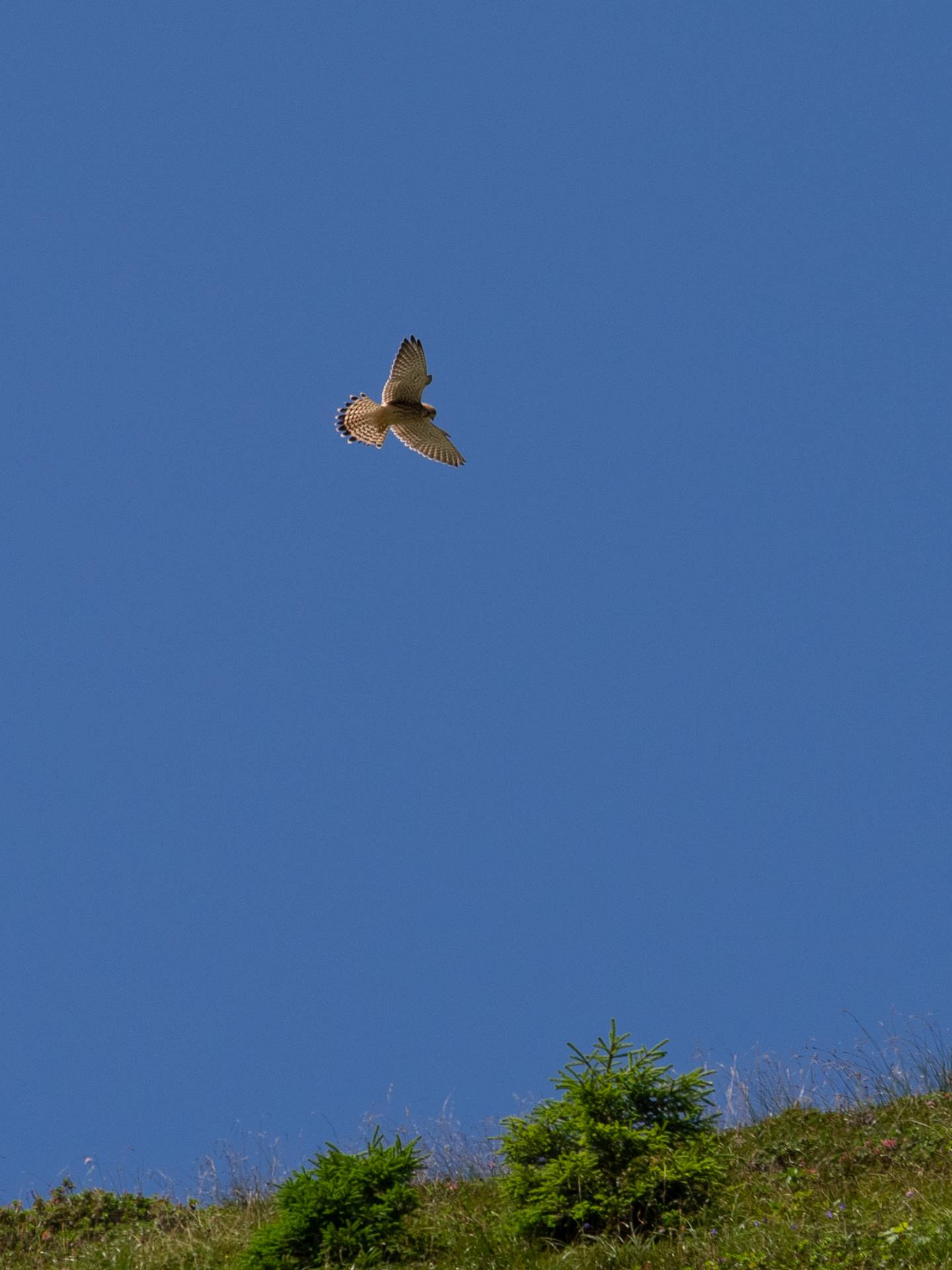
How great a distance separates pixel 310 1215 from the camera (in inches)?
388

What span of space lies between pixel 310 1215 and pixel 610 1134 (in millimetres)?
2289

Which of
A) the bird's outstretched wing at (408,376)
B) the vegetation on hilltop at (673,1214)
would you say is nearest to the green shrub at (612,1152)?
the vegetation on hilltop at (673,1214)

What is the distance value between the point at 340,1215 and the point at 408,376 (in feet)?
30.5

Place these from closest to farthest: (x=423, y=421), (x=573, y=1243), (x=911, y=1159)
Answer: (x=573, y=1243)
(x=911, y=1159)
(x=423, y=421)

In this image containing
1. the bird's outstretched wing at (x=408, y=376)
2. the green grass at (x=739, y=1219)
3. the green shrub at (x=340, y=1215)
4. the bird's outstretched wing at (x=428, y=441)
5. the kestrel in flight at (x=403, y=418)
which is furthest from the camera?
the bird's outstretched wing at (x=428, y=441)

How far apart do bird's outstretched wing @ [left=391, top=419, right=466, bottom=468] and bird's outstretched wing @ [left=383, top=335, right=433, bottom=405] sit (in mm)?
468

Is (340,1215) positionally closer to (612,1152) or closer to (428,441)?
(612,1152)

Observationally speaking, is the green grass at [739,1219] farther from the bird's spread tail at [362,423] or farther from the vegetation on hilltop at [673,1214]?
the bird's spread tail at [362,423]

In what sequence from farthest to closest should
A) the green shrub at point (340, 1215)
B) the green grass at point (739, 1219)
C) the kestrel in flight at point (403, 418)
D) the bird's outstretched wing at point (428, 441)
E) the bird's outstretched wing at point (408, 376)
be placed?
1. the bird's outstretched wing at point (428, 441)
2. the kestrel in flight at point (403, 418)
3. the bird's outstretched wing at point (408, 376)
4. the green shrub at point (340, 1215)
5. the green grass at point (739, 1219)

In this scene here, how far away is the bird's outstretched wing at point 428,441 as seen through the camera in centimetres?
1645

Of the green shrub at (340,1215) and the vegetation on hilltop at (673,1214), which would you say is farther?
the green shrub at (340,1215)

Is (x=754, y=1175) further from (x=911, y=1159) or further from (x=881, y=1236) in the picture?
(x=881, y=1236)

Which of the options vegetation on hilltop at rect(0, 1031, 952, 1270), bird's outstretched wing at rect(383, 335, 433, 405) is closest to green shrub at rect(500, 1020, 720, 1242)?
vegetation on hilltop at rect(0, 1031, 952, 1270)

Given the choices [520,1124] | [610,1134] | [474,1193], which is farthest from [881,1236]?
[474,1193]
